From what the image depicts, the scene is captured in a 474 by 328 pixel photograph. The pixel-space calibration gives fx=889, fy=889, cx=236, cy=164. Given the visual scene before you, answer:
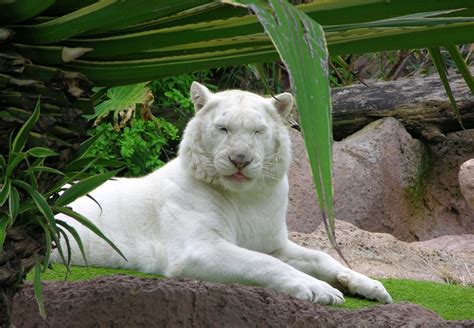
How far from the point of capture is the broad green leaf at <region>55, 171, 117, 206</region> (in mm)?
1899

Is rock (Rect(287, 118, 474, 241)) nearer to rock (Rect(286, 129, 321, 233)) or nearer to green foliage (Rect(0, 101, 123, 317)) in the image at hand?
rock (Rect(286, 129, 321, 233))

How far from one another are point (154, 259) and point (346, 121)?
446 centimetres

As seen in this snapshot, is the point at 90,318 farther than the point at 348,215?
→ No

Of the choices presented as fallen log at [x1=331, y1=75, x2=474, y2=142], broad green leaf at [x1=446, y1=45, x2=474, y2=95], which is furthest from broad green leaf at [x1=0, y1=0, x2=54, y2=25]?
fallen log at [x1=331, y1=75, x2=474, y2=142]

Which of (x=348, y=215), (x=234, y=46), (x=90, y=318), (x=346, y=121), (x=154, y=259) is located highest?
(x=234, y=46)

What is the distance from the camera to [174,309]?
3088 millimetres

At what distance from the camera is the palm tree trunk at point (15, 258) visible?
1.92 metres

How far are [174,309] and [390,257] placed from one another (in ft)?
9.70

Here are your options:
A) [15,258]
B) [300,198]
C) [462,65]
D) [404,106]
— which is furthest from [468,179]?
[15,258]

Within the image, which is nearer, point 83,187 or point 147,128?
point 83,187

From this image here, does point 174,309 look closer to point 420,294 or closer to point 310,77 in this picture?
point 420,294

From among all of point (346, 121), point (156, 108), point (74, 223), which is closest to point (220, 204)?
point (74, 223)

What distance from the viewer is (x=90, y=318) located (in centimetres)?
305

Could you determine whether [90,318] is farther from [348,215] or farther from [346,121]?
[346,121]
